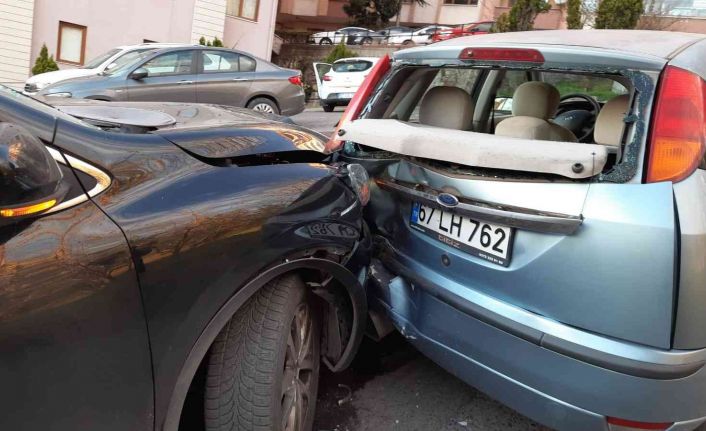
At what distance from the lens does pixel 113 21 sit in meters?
16.6

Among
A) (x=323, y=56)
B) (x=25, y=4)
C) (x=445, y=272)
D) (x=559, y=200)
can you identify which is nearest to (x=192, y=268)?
(x=445, y=272)

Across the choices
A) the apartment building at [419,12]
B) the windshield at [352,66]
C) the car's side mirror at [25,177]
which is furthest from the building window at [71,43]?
the apartment building at [419,12]

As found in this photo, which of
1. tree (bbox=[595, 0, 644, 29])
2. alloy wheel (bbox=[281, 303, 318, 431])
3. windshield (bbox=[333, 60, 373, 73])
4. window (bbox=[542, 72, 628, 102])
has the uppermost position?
tree (bbox=[595, 0, 644, 29])

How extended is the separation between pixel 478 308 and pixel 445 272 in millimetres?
232

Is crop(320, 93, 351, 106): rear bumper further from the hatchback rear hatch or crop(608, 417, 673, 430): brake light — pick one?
crop(608, 417, 673, 430): brake light

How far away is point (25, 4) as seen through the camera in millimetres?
14914

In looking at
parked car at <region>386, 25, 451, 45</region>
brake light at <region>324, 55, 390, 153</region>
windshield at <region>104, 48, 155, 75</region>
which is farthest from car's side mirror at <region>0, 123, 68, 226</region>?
parked car at <region>386, 25, 451, 45</region>

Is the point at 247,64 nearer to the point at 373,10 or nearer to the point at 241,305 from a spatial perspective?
the point at 241,305

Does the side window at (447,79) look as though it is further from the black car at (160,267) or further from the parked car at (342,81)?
the parked car at (342,81)

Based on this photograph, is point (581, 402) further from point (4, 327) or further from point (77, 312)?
point (4, 327)

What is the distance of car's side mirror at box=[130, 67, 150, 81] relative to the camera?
9.24 meters

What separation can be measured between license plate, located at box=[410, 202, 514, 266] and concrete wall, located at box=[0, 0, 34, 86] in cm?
1558

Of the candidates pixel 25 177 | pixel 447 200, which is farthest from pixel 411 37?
pixel 25 177

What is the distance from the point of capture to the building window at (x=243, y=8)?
802 inches
